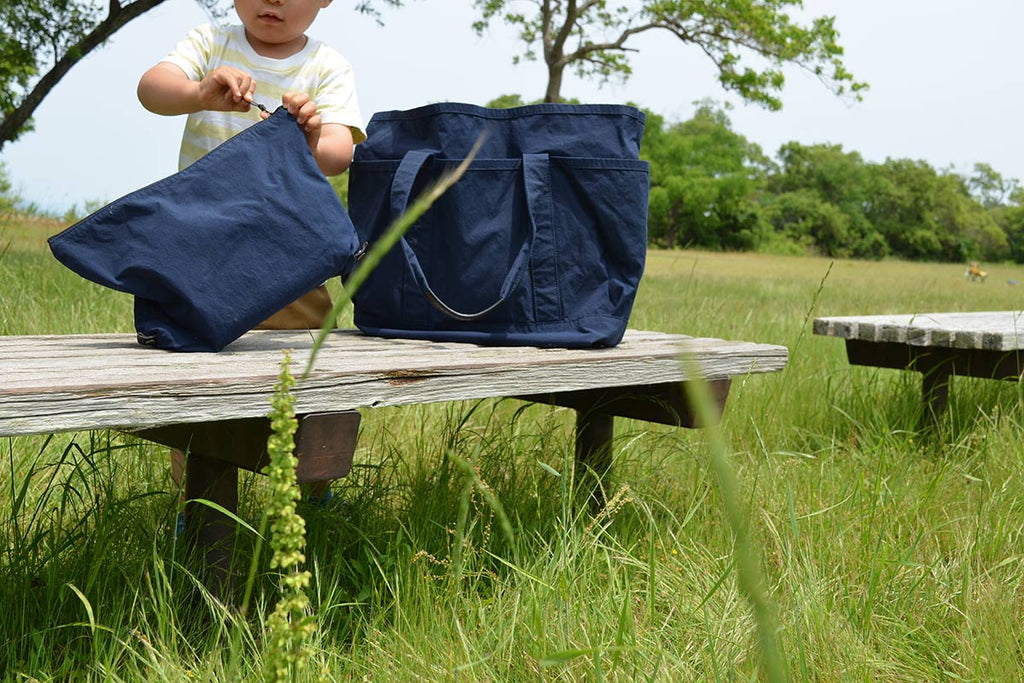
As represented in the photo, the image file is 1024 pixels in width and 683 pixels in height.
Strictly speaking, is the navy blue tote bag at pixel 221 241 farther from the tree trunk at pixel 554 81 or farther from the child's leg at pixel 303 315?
the tree trunk at pixel 554 81

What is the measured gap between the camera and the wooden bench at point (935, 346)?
3504 mm

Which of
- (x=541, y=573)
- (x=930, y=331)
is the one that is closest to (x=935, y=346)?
(x=930, y=331)

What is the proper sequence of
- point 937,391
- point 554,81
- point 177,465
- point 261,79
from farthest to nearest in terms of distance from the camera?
point 554,81
point 937,391
point 177,465
point 261,79

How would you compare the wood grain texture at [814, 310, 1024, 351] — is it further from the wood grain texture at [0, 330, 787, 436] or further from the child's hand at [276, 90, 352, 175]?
the child's hand at [276, 90, 352, 175]

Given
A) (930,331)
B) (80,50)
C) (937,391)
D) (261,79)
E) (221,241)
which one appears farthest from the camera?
(80,50)

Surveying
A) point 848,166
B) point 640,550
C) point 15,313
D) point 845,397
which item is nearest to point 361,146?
Answer: point 640,550

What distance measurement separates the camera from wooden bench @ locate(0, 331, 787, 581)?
137cm

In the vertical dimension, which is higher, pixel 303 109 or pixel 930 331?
pixel 303 109

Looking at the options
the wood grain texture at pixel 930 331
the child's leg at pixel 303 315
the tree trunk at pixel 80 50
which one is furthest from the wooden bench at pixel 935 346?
the tree trunk at pixel 80 50

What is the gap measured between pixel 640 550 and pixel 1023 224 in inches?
3135

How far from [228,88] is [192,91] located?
0.11 m

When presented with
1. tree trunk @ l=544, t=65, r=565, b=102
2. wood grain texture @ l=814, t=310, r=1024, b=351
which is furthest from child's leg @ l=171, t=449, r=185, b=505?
tree trunk @ l=544, t=65, r=565, b=102

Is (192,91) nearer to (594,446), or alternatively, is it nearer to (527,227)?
(527,227)

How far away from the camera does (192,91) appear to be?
2180mm
